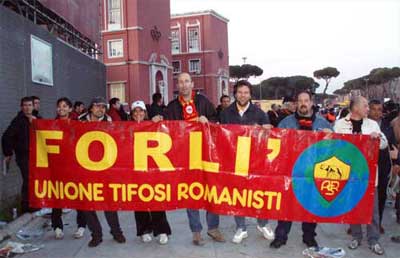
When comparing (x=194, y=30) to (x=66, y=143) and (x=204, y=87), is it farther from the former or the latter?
(x=66, y=143)

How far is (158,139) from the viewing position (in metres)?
5.85

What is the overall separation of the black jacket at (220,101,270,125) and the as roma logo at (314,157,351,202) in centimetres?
89

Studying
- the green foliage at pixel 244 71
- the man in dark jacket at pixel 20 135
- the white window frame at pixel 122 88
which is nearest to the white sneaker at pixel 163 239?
the man in dark jacket at pixel 20 135

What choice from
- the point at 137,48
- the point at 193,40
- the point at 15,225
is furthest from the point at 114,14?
the point at 15,225

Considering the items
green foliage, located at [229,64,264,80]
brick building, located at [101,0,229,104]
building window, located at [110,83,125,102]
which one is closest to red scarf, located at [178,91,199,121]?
brick building, located at [101,0,229,104]

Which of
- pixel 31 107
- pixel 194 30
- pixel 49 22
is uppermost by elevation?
pixel 194 30

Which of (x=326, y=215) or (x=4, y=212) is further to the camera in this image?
(x=4, y=212)

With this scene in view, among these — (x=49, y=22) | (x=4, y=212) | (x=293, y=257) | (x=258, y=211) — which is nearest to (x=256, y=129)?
(x=258, y=211)

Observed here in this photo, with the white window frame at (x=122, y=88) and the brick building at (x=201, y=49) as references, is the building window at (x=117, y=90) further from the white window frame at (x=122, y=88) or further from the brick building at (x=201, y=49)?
the brick building at (x=201, y=49)

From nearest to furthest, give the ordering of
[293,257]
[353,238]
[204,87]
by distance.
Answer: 1. [293,257]
2. [353,238]
3. [204,87]

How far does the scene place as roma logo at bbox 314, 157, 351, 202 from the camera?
5609mm

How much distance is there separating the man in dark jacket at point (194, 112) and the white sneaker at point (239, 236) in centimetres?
15

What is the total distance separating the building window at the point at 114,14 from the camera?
134 feet

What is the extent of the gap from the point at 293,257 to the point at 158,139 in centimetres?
207
